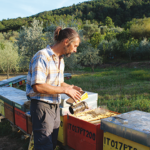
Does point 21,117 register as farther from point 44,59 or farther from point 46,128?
point 44,59

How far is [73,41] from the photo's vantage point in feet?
5.98

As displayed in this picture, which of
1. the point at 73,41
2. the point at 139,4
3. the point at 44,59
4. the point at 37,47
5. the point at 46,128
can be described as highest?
the point at 139,4

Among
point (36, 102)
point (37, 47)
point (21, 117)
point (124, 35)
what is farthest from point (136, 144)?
point (124, 35)

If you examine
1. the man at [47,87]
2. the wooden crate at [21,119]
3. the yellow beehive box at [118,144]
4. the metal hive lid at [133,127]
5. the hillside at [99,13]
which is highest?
the hillside at [99,13]

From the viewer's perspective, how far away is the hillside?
3100 inches

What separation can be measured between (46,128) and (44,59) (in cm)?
79

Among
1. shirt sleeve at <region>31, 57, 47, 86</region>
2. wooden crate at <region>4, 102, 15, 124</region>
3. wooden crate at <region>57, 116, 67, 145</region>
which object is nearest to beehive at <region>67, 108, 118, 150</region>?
Answer: wooden crate at <region>57, 116, 67, 145</region>

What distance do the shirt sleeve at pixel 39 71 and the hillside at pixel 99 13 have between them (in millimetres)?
77060

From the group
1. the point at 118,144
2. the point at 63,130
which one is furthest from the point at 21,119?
the point at 118,144

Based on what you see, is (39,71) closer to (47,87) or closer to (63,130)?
(47,87)

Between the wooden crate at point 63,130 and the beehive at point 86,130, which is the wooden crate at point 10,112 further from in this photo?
the beehive at point 86,130

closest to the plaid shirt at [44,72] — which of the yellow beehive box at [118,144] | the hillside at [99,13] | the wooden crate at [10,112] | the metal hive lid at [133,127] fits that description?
the metal hive lid at [133,127]

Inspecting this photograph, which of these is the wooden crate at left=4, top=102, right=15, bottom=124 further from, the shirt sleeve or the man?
the shirt sleeve

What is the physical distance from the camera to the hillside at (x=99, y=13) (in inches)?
3100
